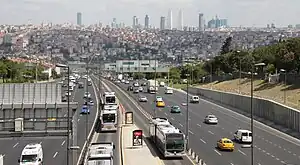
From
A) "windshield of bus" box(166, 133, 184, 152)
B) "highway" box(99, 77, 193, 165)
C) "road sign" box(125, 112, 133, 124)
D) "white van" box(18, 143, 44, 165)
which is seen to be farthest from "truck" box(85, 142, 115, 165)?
"road sign" box(125, 112, 133, 124)

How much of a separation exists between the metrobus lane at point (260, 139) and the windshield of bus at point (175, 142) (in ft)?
18.8

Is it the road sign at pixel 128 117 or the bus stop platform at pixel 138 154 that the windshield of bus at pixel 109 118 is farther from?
the road sign at pixel 128 117

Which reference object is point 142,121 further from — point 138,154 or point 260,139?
point 138,154

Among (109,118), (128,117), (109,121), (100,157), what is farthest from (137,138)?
(128,117)

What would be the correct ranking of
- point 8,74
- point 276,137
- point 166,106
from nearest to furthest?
point 276,137, point 166,106, point 8,74

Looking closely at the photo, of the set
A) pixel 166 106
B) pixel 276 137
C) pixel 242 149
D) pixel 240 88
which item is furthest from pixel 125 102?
pixel 242 149

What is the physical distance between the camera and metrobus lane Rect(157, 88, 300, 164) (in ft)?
149

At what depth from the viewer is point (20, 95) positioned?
1673 inches

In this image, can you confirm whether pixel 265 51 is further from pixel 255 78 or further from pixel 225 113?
pixel 225 113

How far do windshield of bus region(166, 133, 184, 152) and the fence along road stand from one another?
7760 millimetres

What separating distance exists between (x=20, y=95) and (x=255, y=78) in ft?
266

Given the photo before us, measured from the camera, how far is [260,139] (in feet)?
187

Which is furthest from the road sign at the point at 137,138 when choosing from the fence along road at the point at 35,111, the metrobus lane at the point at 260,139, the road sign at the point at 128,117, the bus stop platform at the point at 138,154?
the road sign at the point at 128,117

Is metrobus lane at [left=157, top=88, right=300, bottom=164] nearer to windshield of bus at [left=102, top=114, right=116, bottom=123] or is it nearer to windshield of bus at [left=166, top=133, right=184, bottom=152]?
windshield of bus at [left=166, top=133, right=184, bottom=152]
